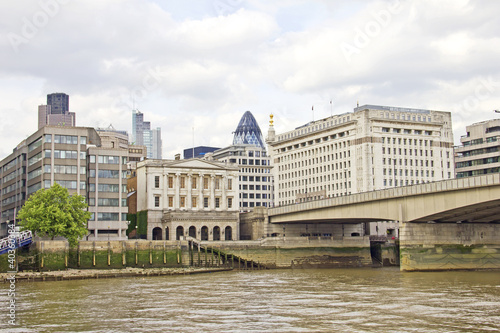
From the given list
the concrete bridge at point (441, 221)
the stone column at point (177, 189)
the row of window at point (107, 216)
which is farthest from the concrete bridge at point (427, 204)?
the row of window at point (107, 216)

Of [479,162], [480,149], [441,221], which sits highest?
[480,149]

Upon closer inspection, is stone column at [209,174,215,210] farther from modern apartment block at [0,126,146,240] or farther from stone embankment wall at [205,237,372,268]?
stone embankment wall at [205,237,372,268]

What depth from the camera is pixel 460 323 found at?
47.1 meters

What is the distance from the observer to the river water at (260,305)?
46.8m

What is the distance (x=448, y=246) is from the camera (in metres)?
98.6

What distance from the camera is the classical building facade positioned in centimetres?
13388

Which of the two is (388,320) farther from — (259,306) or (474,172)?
(474,172)

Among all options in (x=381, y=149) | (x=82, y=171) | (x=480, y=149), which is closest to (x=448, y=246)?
(x=82, y=171)

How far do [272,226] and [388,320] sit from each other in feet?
278

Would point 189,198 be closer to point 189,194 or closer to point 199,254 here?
point 189,194

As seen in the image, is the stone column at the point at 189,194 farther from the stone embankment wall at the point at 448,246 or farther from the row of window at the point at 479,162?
the row of window at the point at 479,162

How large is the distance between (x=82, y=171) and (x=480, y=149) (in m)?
89.4

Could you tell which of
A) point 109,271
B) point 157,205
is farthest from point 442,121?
point 109,271

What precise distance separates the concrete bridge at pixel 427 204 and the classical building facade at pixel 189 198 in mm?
23719
